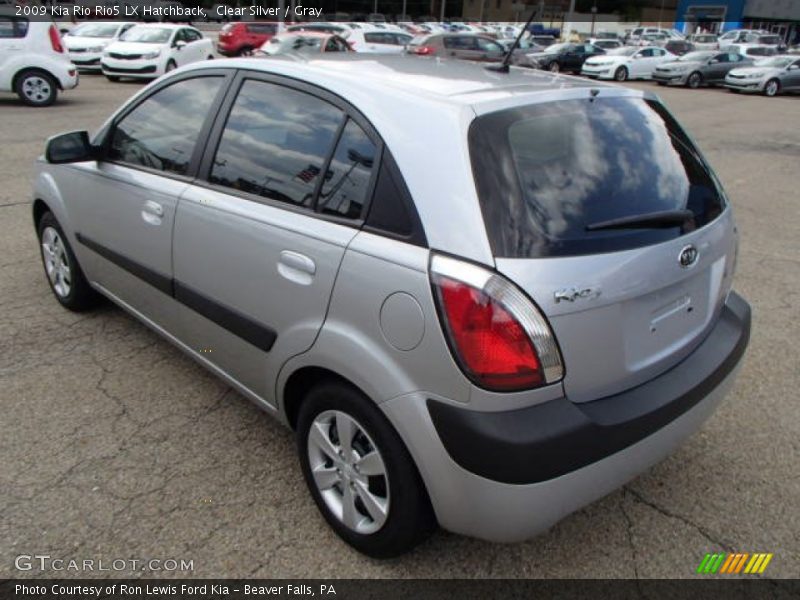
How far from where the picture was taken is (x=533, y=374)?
1812 mm

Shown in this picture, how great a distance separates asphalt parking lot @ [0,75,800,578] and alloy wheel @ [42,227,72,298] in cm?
16

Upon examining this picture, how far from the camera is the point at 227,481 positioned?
2.61 meters

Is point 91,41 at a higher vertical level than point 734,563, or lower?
higher

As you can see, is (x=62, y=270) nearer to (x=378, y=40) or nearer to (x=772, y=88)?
(x=378, y=40)

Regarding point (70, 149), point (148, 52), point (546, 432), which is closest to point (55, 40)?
point (148, 52)

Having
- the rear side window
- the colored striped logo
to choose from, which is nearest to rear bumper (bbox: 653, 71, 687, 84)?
the rear side window

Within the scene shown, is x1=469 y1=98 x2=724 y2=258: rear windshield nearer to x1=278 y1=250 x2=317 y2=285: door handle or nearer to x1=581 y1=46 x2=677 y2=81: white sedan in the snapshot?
x1=278 y1=250 x2=317 y2=285: door handle

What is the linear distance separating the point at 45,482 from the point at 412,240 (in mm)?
1844

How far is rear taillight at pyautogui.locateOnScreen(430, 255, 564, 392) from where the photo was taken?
1.78 metres

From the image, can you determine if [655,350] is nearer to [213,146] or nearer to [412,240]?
[412,240]

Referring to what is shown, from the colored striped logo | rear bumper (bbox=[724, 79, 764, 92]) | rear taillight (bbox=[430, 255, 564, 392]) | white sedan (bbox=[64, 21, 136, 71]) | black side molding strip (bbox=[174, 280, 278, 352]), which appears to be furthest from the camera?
rear bumper (bbox=[724, 79, 764, 92])

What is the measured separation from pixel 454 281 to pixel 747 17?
73.2 m

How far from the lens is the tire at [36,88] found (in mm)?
12109

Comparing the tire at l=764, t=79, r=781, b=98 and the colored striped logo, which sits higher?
the tire at l=764, t=79, r=781, b=98
